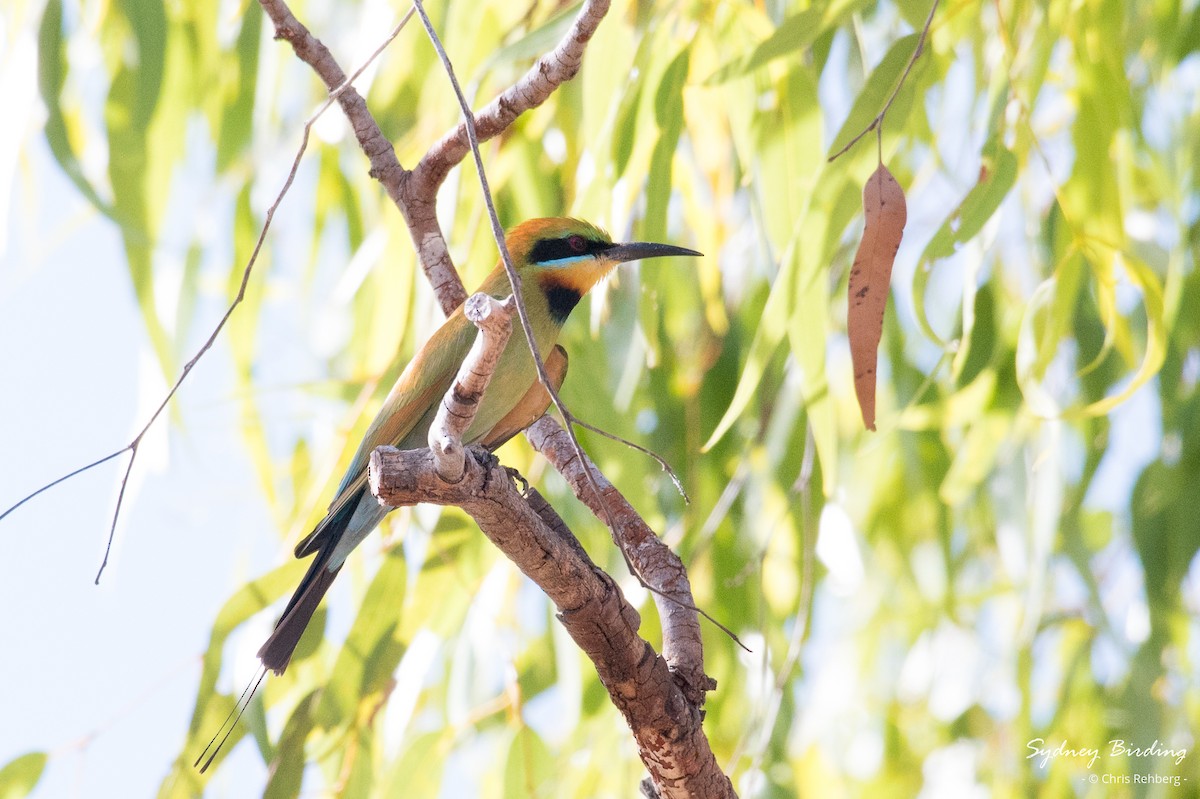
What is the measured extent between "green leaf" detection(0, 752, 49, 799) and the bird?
46cm

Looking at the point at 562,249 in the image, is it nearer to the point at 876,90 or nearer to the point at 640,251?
the point at 640,251

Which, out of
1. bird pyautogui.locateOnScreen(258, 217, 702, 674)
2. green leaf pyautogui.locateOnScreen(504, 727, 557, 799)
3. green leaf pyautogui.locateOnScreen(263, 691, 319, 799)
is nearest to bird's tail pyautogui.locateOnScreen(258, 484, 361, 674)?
bird pyautogui.locateOnScreen(258, 217, 702, 674)

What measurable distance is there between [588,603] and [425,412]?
0.62m

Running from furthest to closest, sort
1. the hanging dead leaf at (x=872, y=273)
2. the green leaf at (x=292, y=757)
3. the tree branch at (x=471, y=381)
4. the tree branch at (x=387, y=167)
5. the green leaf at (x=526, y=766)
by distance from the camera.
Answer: the green leaf at (x=526, y=766) < the green leaf at (x=292, y=757) < the tree branch at (x=387, y=167) < the hanging dead leaf at (x=872, y=273) < the tree branch at (x=471, y=381)

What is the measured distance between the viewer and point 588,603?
1.30m

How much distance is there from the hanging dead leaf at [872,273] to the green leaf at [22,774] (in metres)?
1.36

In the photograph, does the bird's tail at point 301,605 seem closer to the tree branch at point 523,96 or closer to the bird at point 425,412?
the bird at point 425,412

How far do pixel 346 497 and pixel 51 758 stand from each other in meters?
0.70

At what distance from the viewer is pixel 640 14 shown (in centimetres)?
208

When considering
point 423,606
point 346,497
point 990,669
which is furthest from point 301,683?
point 990,669

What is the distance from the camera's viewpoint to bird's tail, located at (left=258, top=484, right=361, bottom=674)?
169 centimetres

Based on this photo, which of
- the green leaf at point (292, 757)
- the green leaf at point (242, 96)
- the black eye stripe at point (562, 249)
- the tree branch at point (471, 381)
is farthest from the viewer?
the green leaf at point (242, 96)

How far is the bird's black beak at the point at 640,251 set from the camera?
195 centimetres

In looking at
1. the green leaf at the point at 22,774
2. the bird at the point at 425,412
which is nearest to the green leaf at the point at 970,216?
the bird at the point at 425,412
